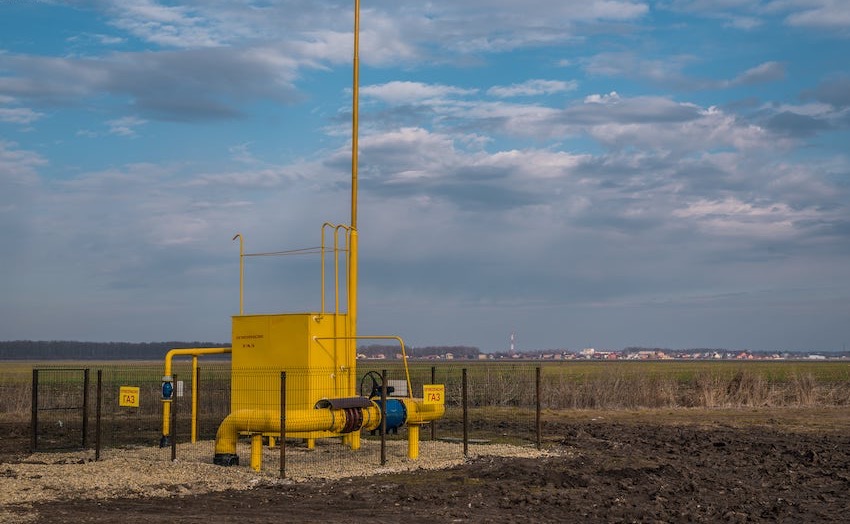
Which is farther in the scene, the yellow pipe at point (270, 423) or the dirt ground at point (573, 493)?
the yellow pipe at point (270, 423)

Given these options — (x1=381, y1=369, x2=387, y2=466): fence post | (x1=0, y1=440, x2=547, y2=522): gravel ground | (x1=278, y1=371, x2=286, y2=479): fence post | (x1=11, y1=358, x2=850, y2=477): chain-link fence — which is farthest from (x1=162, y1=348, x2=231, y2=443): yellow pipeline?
(x1=381, y1=369, x2=387, y2=466): fence post

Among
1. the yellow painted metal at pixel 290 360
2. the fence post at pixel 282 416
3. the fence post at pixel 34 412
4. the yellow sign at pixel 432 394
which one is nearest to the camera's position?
the fence post at pixel 282 416

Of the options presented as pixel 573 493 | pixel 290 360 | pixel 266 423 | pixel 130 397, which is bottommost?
pixel 573 493

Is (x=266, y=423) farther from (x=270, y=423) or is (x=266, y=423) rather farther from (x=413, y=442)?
(x=413, y=442)

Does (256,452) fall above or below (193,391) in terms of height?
below

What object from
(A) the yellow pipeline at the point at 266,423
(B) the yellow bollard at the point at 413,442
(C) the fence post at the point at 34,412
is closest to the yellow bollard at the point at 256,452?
(A) the yellow pipeline at the point at 266,423

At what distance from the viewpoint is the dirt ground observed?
12.8m

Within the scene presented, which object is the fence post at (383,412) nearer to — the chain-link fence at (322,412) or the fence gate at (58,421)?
the chain-link fence at (322,412)

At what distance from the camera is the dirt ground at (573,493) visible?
12797 mm

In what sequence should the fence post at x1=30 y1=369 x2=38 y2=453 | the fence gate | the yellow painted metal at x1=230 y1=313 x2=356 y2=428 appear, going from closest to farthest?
the yellow painted metal at x1=230 y1=313 x2=356 y2=428 < the fence post at x1=30 y1=369 x2=38 y2=453 < the fence gate

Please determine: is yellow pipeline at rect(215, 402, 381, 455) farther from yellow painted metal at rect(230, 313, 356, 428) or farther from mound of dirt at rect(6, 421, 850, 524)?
yellow painted metal at rect(230, 313, 356, 428)

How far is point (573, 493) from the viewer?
14734 millimetres

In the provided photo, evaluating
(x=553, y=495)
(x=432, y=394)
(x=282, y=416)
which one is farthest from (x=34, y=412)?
(x=553, y=495)

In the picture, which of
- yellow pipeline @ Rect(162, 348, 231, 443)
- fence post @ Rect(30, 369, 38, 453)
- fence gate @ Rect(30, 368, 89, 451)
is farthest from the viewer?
yellow pipeline @ Rect(162, 348, 231, 443)
